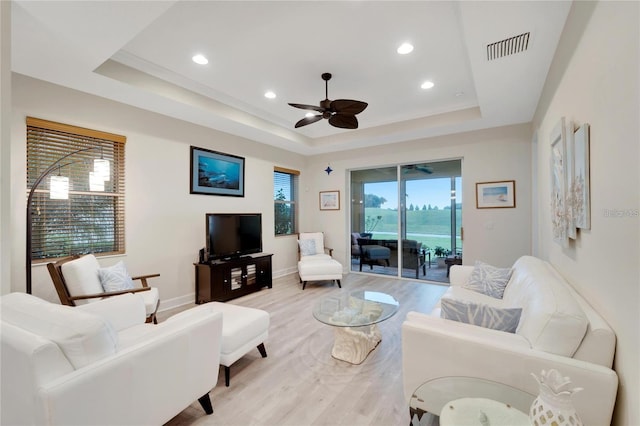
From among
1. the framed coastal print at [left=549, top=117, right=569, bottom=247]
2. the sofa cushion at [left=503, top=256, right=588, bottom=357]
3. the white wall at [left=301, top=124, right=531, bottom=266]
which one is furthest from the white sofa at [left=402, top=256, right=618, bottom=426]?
the white wall at [left=301, top=124, right=531, bottom=266]

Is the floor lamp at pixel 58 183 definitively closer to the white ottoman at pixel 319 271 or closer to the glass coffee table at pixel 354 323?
the glass coffee table at pixel 354 323

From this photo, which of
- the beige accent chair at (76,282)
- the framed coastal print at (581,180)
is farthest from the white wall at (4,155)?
the framed coastal print at (581,180)

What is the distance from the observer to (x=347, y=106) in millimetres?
3062

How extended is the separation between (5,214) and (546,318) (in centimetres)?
306

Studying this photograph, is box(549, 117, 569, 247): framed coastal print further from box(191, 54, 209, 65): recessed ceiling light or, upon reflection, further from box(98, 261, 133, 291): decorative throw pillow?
box(98, 261, 133, 291): decorative throw pillow

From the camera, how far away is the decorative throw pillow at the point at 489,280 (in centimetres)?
289

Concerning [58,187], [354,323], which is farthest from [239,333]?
[58,187]

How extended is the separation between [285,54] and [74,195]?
2.79 m

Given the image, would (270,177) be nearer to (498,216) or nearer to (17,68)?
(17,68)

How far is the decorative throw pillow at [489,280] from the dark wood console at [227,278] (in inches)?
121

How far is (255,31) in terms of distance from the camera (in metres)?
2.52

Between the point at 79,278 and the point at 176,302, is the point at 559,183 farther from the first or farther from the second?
the point at 176,302

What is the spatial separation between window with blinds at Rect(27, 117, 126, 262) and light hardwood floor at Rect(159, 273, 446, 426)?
2.28 m

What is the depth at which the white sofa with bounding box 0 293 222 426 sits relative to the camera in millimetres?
1117
